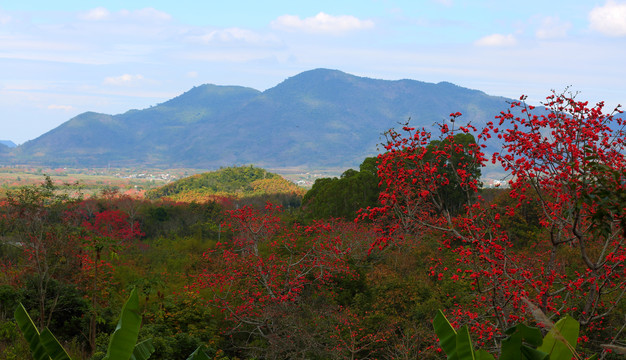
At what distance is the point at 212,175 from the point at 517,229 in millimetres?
73307

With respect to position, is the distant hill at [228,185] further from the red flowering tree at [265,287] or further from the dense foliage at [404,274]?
the red flowering tree at [265,287]

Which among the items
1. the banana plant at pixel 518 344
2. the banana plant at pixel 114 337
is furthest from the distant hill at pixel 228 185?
the banana plant at pixel 518 344

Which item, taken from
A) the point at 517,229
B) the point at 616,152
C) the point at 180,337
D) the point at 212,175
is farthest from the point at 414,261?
the point at 212,175

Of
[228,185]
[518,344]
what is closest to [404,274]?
[518,344]

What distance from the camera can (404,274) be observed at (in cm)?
1791

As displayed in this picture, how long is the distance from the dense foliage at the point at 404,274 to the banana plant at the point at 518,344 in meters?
0.01

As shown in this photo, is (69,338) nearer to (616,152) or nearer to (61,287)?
(61,287)

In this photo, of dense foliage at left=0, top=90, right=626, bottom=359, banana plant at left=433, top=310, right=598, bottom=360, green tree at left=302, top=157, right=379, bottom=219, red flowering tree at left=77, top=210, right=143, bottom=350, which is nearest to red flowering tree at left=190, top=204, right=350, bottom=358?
dense foliage at left=0, top=90, right=626, bottom=359

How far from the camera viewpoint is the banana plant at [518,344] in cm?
241

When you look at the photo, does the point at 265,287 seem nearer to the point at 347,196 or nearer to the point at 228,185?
the point at 347,196

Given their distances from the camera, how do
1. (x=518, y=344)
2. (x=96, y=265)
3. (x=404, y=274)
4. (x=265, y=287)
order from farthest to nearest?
1. (x=404, y=274)
2. (x=265, y=287)
3. (x=96, y=265)
4. (x=518, y=344)

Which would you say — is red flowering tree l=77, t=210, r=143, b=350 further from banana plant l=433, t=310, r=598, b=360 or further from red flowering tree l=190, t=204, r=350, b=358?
banana plant l=433, t=310, r=598, b=360

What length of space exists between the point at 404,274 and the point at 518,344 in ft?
51.8

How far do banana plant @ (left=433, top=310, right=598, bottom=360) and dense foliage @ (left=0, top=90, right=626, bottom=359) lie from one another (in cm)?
1
